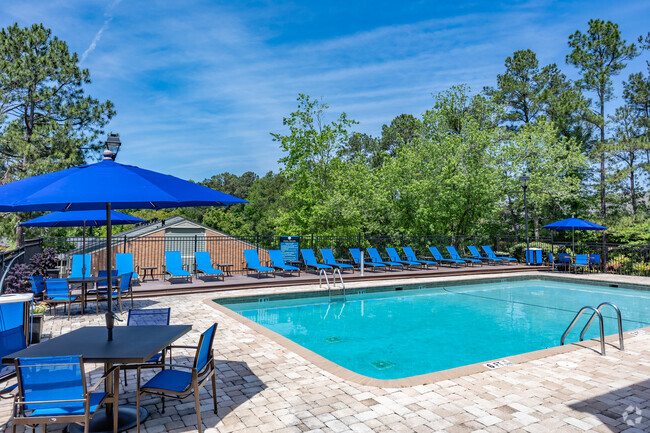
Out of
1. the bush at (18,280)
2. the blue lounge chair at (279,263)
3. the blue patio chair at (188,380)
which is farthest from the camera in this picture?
the blue lounge chair at (279,263)

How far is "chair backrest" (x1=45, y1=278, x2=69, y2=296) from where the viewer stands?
297 inches

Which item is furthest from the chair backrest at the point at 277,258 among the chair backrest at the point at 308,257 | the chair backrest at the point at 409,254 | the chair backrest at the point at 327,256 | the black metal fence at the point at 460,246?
the chair backrest at the point at 409,254

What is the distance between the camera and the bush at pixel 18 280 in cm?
925

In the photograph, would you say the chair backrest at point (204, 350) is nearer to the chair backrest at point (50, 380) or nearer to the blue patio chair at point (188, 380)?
the blue patio chair at point (188, 380)

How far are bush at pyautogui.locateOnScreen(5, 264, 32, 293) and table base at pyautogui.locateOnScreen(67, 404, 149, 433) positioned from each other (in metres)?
6.92

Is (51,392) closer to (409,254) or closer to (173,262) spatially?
(173,262)

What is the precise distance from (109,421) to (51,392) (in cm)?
88

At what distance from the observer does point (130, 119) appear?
22.7 meters

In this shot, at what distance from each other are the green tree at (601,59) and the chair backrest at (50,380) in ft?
87.0

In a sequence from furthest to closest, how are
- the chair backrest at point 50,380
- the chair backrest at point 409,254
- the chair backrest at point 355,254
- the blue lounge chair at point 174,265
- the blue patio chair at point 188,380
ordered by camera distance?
the chair backrest at point 409,254 < the chair backrest at point 355,254 < the blue lounge chair at point 174,265 < the blue patio chair at point 188,380 < the chair backrest at point 50,380

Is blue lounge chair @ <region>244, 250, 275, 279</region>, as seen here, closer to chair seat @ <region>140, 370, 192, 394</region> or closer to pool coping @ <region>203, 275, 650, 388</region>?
pool coping @ <region>203, 275, 650, 388</region>

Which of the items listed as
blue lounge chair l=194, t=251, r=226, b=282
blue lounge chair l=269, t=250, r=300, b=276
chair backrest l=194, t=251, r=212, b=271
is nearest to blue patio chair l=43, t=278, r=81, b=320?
blue lounge chair l=194, t=251, r=226, b=282

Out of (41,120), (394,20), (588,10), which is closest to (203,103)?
(41,120)

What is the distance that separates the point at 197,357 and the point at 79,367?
863mm
